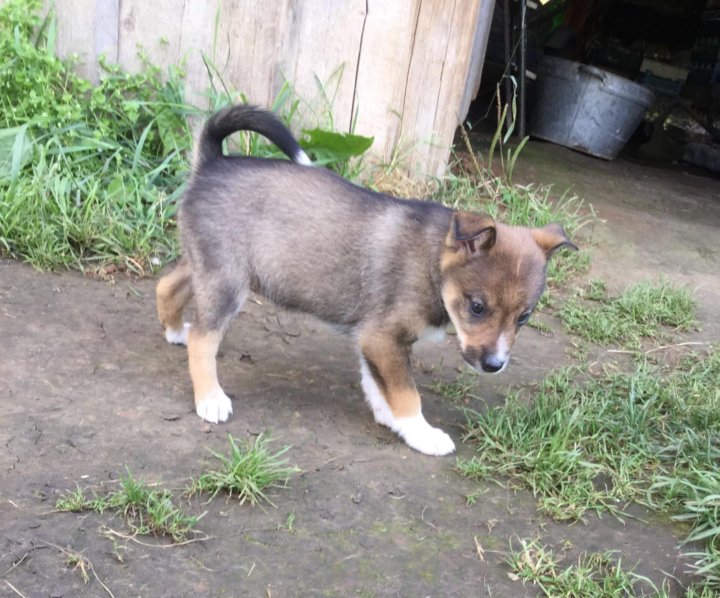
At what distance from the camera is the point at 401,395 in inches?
134

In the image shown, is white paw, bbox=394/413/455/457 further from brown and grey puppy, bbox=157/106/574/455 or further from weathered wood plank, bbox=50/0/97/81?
weathered wood plank, bbox=50/0/97/81

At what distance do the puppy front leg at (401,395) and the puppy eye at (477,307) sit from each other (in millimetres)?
367

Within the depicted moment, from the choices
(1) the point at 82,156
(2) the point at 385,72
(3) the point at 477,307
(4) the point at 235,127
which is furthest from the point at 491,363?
(1) the point at 82,156

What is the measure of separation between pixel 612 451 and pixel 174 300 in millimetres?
2088

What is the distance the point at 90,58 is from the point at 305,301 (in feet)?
9.85

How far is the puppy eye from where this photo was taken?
10.6 ft

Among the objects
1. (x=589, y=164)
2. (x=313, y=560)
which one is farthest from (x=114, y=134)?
(x=589, y=164)

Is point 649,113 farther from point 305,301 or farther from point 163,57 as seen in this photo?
point 305,301

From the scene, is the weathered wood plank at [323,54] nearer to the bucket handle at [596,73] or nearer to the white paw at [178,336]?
the white paw at [178,336]

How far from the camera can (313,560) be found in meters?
2.56

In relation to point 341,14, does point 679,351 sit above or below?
below

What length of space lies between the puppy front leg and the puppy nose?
1.23 feet

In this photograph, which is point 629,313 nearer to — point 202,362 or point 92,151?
point 202,362

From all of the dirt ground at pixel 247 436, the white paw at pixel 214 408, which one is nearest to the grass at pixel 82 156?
the dirt ground at pixel 247 436
